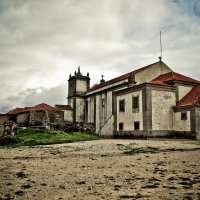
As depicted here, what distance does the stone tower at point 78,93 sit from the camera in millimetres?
44213

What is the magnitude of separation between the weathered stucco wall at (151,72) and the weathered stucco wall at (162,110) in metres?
5.63

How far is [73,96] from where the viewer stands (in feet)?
148

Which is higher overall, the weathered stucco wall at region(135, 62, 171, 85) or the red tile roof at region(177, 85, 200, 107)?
the weathered stucco wall at region(135, 62, 171, 85)

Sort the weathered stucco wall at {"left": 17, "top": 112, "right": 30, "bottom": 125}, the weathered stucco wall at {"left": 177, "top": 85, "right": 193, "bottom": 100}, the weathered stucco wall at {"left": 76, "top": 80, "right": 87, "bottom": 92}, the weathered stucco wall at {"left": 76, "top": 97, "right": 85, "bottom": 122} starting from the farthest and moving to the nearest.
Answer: the weathered stucco wall at {"left": 76, "top": 80, "right": 87, "bottom": 92}
the weathered stucco wall at {"left": 76, "top": 97, "right": 85, "bottom": 122}
the weathered stucco wall at {"left": 17, "top": 112, "right": 30, "bottom": 125}
the weathered stucco wall at {"left": 177, "top": 85, "right": 193, "bottom": 100}

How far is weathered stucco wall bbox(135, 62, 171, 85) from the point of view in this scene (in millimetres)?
32094

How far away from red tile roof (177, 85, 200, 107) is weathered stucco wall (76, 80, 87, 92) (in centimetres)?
2288

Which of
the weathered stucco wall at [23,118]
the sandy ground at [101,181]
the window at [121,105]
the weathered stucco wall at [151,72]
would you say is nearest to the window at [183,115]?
the window at [121,105]

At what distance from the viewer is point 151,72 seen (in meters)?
32.9

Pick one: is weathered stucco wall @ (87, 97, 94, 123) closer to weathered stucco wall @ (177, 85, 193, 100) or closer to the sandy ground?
weathered stucco wall @ (177, 85, 193, 100)

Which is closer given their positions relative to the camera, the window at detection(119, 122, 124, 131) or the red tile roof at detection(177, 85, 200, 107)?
the red tile roof at detection(177, 85, 200, 107)

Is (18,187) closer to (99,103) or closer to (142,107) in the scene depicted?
(142,107)

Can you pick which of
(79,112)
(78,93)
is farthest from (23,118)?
(78,93)

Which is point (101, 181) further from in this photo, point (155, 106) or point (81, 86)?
point (81, 86)

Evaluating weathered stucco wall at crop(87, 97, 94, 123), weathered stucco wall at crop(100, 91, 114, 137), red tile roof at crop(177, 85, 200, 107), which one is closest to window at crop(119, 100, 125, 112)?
weathered stucco wall at crop(100, 91, 114, 137)
